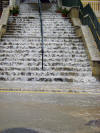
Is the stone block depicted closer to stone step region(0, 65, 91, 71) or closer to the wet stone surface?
the wet stone surface

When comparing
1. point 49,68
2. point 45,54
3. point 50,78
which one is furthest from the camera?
point 45,54

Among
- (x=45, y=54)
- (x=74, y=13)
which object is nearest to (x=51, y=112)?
(x=45, y=54)

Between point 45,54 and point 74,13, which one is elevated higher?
point 74,13

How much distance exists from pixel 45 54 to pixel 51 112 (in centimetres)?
601

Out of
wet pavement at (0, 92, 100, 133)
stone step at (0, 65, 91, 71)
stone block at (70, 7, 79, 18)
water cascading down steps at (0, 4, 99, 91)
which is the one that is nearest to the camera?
wet pavement at (0, 92, 100, 133)

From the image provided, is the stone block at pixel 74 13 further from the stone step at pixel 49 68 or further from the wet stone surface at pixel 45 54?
the stone step at pixel 49 68

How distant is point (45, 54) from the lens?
456 inches

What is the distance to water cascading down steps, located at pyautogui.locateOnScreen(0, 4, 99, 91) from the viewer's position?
9.99 meters

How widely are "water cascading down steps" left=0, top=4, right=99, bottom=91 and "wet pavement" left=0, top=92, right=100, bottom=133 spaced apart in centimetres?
232

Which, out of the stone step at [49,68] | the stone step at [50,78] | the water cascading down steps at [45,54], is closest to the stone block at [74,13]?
the water cascading down steps at [45,54]

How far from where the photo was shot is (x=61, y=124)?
5023 mm

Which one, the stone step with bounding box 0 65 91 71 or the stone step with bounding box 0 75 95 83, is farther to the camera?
the stone step with bounding box 0 65 91 71

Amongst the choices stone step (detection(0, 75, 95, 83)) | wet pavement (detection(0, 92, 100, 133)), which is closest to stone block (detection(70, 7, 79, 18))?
stone step (detection(0, 75, 95, 83))

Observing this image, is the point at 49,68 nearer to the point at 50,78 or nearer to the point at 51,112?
the point at 50,78
